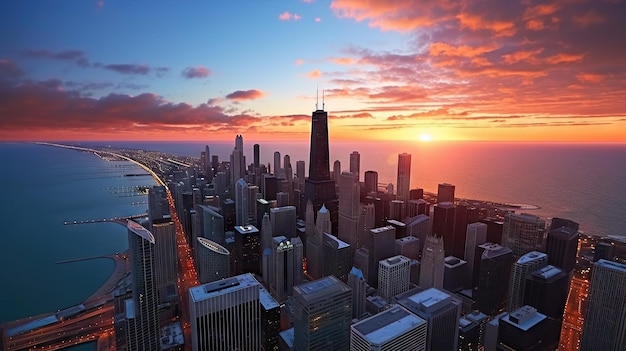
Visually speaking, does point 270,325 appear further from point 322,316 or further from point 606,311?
point 606,311

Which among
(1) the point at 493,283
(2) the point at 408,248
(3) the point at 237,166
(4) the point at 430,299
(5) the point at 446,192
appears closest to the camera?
(4) the point at 430,299

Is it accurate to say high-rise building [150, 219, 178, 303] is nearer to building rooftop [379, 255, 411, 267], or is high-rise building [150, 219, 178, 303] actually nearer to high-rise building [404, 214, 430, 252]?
building rooftop [379, 255, 411, 267]

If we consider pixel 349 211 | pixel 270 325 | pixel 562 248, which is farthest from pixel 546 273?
pixel 270 325

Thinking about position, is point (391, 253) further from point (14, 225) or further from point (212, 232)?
point (14, 225)

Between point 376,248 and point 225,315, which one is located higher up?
point 225,315

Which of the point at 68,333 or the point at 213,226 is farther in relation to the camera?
the point at 213,226

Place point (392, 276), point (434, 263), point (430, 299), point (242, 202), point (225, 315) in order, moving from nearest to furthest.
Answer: point (225, 315)
point (430, 299)
point (392, 276)
point (434, 263)
point (242, 202)

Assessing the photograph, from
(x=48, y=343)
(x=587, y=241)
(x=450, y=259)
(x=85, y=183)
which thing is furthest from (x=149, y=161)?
(x=587, y=241)
